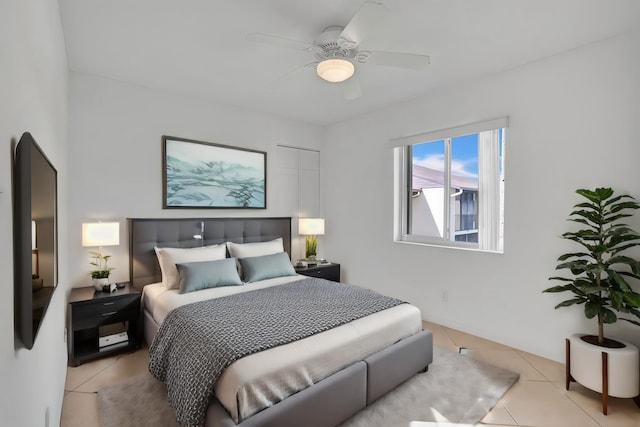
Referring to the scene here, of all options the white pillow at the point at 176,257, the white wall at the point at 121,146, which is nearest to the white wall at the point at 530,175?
the white pillow at the point at 176,257

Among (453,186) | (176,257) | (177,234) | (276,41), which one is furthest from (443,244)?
(177,234)

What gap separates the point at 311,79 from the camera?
328cm

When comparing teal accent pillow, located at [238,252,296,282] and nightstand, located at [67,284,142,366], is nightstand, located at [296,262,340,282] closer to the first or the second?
teal accent pillow, located at [238,252,296,282]

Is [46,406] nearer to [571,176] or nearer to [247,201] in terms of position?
[247,201]

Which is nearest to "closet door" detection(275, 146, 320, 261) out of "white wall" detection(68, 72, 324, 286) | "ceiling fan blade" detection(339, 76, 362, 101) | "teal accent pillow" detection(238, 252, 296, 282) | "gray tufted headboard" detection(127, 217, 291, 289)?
"gray tufted headboard" detection(127, 217, 291, 289)

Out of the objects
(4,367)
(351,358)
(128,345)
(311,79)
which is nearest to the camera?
(4,367)

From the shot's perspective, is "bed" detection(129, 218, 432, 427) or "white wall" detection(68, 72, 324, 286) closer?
"bed" detection(129, 218, 432, 427)

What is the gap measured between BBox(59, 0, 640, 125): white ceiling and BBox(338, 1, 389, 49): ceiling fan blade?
0.24 meters

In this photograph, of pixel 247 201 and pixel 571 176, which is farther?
pixel 247 201

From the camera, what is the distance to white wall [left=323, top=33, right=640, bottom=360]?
2521 millimetres

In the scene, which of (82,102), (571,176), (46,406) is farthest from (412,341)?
(82,102)

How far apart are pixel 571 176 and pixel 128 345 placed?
4.25 metres

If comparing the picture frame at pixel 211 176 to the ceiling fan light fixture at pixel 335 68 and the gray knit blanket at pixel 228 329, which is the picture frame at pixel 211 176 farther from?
the ceiling fan light fixture at pixel 335 68

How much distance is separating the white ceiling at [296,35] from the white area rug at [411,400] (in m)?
2.58
